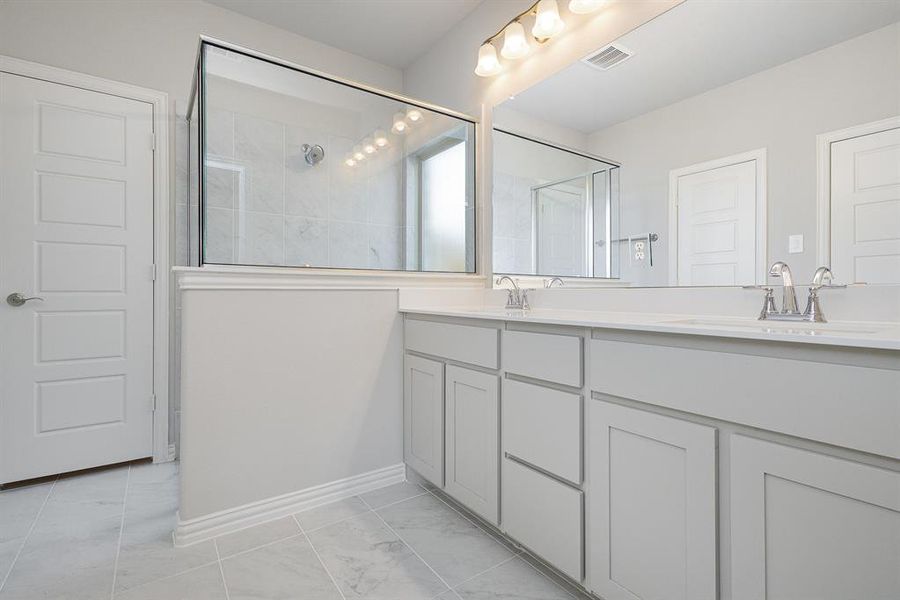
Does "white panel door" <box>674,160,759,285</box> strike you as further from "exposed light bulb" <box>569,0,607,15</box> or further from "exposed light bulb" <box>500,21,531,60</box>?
"exposed light bulb" <box>500,21,531,60</box>

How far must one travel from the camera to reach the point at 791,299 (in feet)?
4.10

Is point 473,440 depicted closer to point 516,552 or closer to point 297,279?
point 516,552

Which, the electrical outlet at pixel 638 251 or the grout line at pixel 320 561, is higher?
the electrical outlet at pixel 638 251

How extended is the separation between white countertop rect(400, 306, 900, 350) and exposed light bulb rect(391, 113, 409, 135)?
116 centimetres

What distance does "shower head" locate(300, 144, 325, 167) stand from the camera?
2.52 m

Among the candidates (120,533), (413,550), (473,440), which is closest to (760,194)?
(473,440)

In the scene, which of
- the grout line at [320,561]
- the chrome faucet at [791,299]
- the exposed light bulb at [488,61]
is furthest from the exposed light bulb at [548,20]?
the grout line at [320,561]

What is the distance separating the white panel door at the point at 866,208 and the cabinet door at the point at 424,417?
1.34 m

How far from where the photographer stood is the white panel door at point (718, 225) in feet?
4.52

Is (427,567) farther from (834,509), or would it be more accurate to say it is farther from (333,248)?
(333,248)

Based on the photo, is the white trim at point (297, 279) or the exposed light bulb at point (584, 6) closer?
the white trim at point (297, 279)

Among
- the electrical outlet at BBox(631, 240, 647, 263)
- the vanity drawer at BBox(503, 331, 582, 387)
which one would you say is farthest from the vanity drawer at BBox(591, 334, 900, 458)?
the electrical outlet at BBox(631, 240, 647, 263)

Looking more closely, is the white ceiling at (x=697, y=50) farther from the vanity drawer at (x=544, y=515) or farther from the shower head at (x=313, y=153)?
the vanity drawer at (x=544, y=515)

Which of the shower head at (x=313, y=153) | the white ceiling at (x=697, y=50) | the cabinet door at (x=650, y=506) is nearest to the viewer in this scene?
the cabinet door at (x=650, y=506)
